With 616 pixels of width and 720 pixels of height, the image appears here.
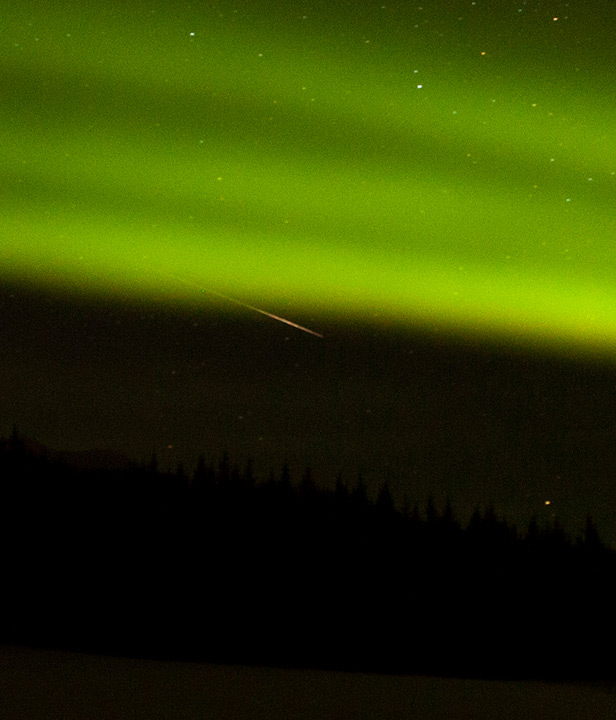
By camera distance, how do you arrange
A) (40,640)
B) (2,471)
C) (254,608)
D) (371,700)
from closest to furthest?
(371,700)
(40,640)
(2,471)
(254,608)

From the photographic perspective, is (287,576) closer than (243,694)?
No

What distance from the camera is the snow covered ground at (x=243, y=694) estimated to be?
2209 mm

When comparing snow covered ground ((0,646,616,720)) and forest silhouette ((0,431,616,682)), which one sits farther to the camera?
forest silhouette ((0,431,616,682))

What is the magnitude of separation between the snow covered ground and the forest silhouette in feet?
4.22

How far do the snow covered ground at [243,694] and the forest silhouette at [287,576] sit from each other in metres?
1.29

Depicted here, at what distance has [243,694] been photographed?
8.00 feet

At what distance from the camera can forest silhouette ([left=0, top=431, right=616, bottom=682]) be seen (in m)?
4.14

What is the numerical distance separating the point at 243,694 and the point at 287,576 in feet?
7.42

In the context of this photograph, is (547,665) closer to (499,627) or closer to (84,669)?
(499,627)

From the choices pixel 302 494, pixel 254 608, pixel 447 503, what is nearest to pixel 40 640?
pixel 254 608

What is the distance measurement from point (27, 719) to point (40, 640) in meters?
1.94

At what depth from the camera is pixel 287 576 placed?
15.4ft

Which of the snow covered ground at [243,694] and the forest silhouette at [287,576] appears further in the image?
the forest silhouette at [287,576]

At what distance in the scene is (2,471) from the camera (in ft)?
14.0
